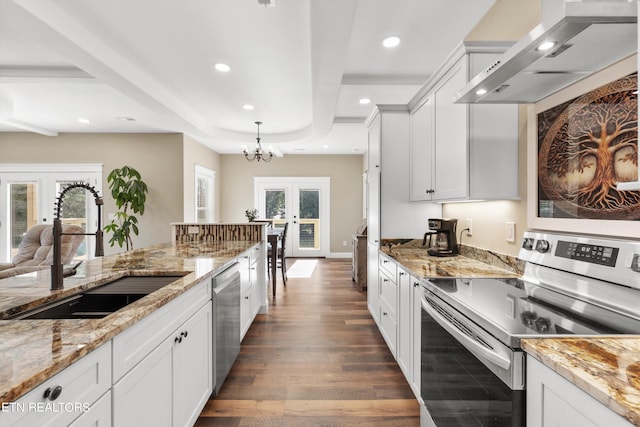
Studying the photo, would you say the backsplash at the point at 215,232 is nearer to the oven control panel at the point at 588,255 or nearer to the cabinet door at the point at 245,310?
the cabinet door at the point at 245,310

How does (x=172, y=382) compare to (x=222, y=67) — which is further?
(x=222, y=67)

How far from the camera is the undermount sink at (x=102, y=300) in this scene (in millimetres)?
1354

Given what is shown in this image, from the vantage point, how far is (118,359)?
1038 mm

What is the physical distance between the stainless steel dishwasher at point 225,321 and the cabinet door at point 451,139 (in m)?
1.61

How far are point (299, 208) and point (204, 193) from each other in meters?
2.29

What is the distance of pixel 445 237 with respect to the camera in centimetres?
259

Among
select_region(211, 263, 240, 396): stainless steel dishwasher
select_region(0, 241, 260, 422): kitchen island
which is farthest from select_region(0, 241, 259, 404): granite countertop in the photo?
select_region(211, 263, 240, 396): stainless steel dishwasher

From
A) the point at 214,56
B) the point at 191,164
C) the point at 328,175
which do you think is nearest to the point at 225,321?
the point at 214,56

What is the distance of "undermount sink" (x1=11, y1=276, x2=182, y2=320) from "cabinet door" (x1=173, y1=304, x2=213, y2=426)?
0.30m

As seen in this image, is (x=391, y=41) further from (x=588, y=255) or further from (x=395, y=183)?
(x=588, y=255)

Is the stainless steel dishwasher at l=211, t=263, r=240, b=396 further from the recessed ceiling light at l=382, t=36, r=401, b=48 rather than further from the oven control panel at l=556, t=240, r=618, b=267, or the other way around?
the recessed ceiling light at l=382, t=36, r=401, b=48

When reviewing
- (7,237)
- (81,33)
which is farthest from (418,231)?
(7,237)

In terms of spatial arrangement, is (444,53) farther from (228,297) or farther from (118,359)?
(118,359)

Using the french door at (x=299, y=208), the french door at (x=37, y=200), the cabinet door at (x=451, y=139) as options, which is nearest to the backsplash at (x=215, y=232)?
the cabinet door at (x=451, y=139)
